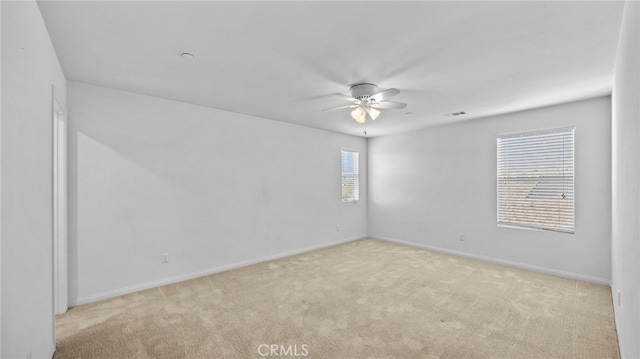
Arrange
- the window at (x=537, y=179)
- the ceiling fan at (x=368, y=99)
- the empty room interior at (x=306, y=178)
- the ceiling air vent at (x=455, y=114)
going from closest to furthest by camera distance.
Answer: the empty room interior at (x=306, y=178), the ceiling fan at (x=368, y=99), the window at (x=537, y=179), the ceiling air vent at (x=455, y=114)

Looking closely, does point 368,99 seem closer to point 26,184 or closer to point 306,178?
point 306,178

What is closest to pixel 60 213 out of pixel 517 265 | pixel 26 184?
pixel 26 184

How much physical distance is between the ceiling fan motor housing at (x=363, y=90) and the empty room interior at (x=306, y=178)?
0.02 metres

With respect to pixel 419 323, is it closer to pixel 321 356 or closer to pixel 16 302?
pixel 321 356

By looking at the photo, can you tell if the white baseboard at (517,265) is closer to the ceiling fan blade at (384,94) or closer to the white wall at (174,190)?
the white wall at (174,190)

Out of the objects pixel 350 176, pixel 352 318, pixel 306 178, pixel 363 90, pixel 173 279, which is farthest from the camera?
pixel 350 176

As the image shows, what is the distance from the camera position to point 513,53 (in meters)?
2.41

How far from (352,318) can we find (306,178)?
3.12 m

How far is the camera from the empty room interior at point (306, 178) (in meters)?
1.81

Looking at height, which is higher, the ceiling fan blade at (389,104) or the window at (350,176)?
the ceiling fan blade at (389,104)

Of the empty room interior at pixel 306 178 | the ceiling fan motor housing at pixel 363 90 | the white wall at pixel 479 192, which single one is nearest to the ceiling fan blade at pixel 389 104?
the empty room interior at pixel 306 178

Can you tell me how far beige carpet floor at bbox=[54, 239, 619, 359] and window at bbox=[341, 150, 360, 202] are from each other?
8.00 feet

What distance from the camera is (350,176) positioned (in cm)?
646

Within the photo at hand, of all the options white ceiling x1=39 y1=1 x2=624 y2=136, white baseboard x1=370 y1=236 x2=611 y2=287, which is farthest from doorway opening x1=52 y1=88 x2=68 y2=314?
white baseboard x1=370 y1=236 x2=611 y2=287
